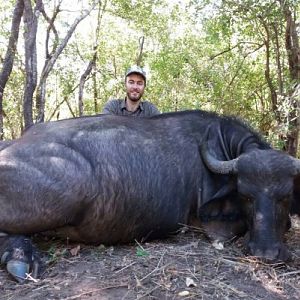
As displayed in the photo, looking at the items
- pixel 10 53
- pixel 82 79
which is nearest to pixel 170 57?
pixel 82 79

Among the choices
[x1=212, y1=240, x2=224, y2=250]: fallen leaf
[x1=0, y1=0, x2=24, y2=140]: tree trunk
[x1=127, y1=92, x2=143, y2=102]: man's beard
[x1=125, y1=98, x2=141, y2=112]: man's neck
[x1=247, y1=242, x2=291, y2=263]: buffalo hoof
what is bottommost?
[x1=212, y1=240, x2=224, y2=250]: fallen leaf

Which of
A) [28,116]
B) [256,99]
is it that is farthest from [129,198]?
[256,99]

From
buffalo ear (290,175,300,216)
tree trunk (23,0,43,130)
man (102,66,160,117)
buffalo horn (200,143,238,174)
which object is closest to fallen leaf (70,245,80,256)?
buffalo horn (200,143,238,174)

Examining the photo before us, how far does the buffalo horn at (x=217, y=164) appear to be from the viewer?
15.1 ft

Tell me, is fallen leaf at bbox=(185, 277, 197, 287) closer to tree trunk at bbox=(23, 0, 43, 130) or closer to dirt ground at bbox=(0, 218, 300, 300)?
dirt ground at bbox=(0, 218, 300, 300)

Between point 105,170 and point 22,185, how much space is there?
811mm

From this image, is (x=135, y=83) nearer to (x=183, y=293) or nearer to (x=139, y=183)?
(x=139, y=183)

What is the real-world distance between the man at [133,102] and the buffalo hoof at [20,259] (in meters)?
3.72

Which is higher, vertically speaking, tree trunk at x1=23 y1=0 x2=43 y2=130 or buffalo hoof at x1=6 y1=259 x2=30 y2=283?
tree trunk at x1=23 y1=0 x2=43 y2=130

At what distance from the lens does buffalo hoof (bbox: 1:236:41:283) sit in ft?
12.4

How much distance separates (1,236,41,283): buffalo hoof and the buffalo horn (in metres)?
1.90

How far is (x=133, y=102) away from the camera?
768 centimetres

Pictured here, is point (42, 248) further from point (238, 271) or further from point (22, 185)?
point (238, 271)

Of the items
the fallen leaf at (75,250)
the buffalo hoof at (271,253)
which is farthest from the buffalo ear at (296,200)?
the fallen leaf at (75,250)
